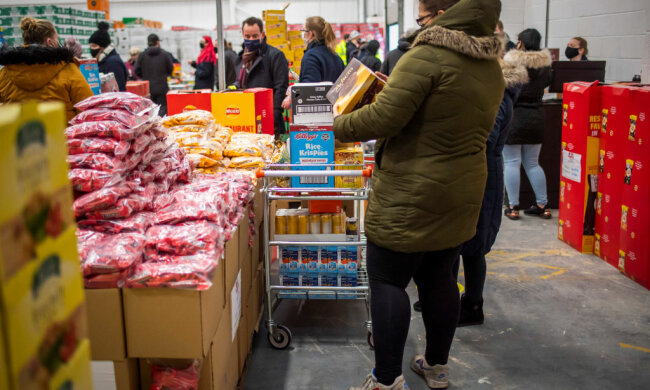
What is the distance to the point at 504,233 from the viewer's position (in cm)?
521

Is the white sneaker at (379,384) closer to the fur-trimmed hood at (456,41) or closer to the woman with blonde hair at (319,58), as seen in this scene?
the fur-trimmed hood at (456,41)

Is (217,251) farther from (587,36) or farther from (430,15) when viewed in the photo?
(587,36)

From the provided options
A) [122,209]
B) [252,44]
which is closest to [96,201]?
[122,209]

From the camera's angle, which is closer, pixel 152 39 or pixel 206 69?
pixel 206 69

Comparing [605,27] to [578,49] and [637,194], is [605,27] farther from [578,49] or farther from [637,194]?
[637,194]

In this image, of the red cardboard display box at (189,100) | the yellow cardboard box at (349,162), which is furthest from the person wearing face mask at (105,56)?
the yellow cardboard box at (349,162)

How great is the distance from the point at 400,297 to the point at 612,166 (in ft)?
8.52

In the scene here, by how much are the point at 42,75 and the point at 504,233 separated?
377 cm

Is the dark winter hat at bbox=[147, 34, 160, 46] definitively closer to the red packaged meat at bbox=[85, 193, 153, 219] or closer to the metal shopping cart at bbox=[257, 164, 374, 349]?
the metal shopping cart at bbox=[257, 164, 374, 349]

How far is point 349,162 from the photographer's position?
3107mm

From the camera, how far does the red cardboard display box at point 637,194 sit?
12.3 feet

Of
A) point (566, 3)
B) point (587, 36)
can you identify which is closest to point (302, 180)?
point (587, 36)

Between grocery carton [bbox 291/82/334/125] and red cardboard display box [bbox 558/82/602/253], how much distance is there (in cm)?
233

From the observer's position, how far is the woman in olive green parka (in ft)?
6.83
